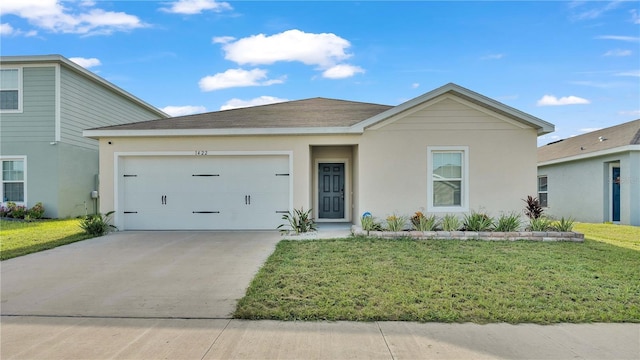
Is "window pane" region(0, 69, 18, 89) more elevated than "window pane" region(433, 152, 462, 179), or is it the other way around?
"window pane" region(0, 69, 18, 89)

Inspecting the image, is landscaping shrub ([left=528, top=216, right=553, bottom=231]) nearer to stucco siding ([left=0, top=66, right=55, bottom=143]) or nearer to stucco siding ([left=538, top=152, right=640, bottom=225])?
stucco siding ([left=538, top=152, right=640, bottom=225])

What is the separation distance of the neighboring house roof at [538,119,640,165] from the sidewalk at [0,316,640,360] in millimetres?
11483

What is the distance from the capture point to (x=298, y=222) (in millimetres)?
9664

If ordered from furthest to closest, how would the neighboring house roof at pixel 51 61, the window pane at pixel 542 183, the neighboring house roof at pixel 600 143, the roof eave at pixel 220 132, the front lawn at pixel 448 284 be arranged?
the window pane at pixel 542 183 → the neighboring house roof at pixel 51 61 → the neighboring house roof at pixel 600 143 → the roof eave at pixel 220 132 → the front lawn at pixel 448 284

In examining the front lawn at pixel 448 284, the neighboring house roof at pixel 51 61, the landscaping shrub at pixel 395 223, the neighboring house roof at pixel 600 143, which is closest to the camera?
the front lawn at pixel 448 284

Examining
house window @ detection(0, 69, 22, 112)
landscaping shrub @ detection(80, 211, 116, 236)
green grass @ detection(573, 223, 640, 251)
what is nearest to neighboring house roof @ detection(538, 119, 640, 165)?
green grass @ detection(573, 223, 640, 251)

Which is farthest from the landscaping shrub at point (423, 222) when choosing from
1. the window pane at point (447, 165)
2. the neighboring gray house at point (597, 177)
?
the neighboring gray house at point (597, 177)

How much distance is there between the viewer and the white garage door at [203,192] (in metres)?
10.1

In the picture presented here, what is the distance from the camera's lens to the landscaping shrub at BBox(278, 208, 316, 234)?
944cm

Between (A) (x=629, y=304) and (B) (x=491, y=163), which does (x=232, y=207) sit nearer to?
(B) (x=491, y=163)

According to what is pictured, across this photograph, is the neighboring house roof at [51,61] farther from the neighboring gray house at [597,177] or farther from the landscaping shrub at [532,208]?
the neighboring gray house at [597,177]

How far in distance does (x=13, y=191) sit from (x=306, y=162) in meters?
11.6

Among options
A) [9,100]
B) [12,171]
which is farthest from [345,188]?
[9,100]

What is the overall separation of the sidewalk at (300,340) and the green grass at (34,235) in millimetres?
4767
